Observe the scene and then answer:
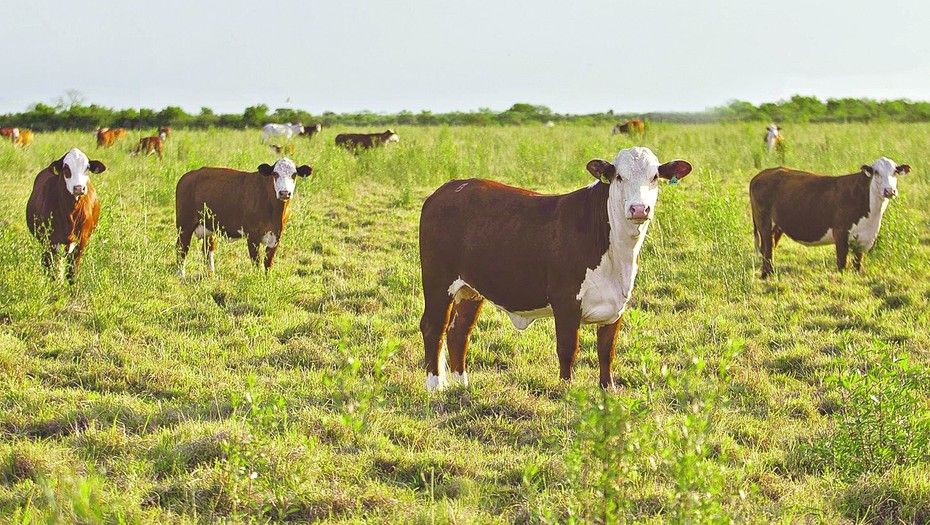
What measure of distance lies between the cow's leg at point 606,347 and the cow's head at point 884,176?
16.9 ft

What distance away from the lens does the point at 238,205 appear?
34.0 feet

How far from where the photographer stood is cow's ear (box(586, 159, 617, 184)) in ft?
18.5

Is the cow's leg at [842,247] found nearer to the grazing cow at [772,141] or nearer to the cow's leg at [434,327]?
the cow's leg at [434,327]

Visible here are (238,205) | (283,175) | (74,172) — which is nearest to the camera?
(74,172)

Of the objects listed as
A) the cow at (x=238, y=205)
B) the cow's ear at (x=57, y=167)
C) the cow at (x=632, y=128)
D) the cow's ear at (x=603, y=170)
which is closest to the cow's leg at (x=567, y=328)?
the cow's ear at (x=603, y=170)

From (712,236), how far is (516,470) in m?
5.65

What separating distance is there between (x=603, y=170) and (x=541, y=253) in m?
0.67

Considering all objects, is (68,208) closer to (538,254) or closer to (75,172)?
(75,172)

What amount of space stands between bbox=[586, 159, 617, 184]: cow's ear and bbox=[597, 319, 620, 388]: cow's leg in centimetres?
96

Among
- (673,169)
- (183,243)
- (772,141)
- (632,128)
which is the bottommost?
(183,243)

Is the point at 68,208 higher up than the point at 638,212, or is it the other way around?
the point at 638,212

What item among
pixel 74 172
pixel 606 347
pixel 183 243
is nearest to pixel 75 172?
pixel 74 172

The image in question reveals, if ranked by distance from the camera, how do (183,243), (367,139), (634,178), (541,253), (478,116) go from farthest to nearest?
(478,116) → (367,139) → (183,243) → (541,253) → (634,178)

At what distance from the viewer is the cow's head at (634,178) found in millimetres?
5352
